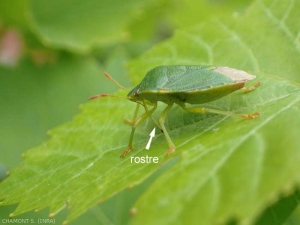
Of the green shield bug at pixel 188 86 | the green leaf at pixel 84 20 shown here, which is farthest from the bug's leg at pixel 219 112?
the green leaf at pixel 84 20

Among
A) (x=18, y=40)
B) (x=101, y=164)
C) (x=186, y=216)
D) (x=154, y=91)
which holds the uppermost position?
(x=18, y=40)

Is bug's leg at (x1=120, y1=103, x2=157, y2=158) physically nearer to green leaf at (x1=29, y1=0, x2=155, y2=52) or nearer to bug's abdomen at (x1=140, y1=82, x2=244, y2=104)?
bug's abdomen at (x1=140, y1=82, x2=244, y2=104)

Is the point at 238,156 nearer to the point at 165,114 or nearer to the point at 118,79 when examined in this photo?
the point at 165,114

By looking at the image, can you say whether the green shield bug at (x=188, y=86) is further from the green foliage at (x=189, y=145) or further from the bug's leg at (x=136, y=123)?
the green foliage at (x=189, y=145)

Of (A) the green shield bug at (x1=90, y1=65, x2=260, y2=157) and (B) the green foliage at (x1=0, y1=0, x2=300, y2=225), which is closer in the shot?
(B) the green foliage at (x1=0, y1=0, x2=300, y2=225)

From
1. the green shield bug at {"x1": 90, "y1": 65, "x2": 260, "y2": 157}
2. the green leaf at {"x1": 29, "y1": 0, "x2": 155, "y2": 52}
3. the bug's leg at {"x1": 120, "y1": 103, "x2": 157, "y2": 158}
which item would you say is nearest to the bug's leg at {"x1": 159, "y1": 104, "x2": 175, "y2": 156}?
the green shield bug at {"x1": 90, "y1": 65, "x2": 260, "y2": 157}

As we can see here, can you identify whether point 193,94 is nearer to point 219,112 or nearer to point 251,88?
point 219,112

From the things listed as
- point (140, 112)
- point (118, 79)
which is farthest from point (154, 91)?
point (118, 79)
